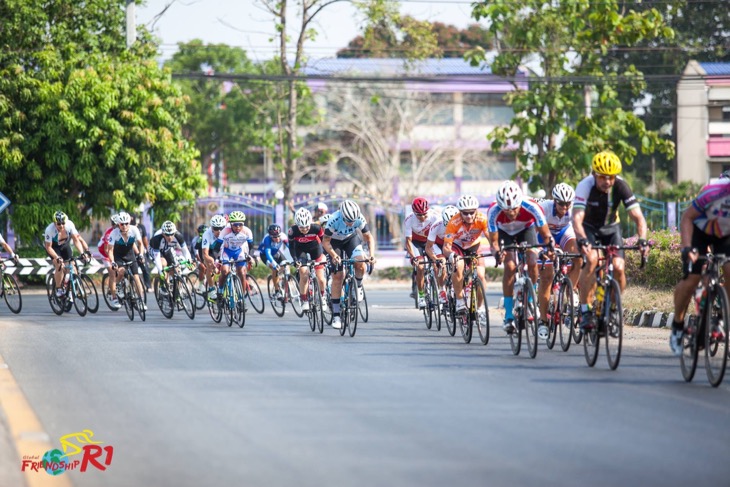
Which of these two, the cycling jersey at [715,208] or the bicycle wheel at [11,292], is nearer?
the cycling jersey at [715,208]

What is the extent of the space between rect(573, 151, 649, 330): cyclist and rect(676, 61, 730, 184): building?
3209 centimetres

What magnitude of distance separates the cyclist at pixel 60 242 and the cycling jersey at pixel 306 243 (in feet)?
14.1

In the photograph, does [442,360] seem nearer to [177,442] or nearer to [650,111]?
[177,442]

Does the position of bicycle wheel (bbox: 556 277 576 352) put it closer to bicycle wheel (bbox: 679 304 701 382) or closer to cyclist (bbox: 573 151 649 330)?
cyclist (bbox: 573 151 649 330)

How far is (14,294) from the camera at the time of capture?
23.7m

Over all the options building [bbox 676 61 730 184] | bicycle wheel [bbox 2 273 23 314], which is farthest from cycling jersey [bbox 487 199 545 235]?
building [bbox 676 61 730 184]

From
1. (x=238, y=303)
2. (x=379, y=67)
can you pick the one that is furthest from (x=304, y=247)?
(x=379, y=67)

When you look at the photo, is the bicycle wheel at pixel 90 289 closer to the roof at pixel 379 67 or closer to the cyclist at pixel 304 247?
the cyclist at pixel 304 247

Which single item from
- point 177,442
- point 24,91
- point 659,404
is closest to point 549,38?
point 24,91

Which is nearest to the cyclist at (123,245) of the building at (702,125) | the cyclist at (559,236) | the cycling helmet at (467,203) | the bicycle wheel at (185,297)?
the bicycle wheel at (185,297)

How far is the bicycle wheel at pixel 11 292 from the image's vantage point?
931 inches

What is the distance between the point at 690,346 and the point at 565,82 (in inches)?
968

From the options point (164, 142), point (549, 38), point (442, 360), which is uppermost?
point (549, 38)

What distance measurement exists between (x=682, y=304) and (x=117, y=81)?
82.6ft
